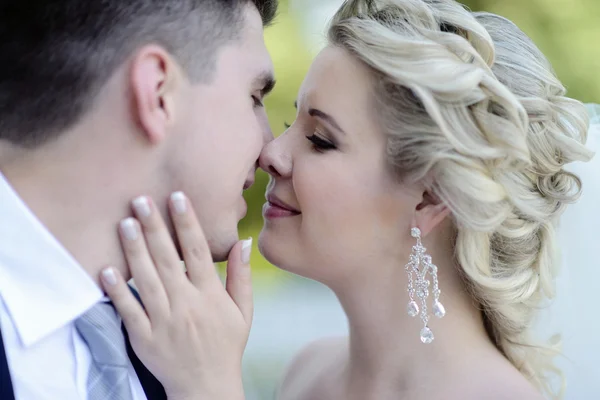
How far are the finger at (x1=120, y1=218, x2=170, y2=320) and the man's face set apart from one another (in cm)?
11

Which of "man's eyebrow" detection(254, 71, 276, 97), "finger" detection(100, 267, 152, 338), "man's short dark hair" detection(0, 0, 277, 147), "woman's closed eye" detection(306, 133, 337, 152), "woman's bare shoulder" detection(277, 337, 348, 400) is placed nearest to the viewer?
"man's short dark hair" detection(0, 0, 277, 147)

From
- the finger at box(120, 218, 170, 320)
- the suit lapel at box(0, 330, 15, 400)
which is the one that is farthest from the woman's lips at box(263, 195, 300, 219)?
the suit lapel at box(0, 330, 15, 400)

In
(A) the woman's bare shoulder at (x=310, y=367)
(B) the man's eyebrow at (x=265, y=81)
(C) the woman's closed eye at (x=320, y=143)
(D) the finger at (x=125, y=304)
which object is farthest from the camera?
(A) the woman's bare shoulder at (x=310, y=367)

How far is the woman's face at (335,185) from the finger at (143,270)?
1.09 feet

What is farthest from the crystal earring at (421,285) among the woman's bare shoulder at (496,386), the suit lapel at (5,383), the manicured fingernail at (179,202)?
the suit lapel at (5,383)

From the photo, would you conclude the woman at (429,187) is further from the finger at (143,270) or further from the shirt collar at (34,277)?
the shirt collar at (34,277)

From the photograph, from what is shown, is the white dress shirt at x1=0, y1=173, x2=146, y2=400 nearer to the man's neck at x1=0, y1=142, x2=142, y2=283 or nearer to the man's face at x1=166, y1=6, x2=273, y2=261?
the man's neck at x1=0, y1=142, x2=142, y2=283

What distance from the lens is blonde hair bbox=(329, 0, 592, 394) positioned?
1251 millimetres

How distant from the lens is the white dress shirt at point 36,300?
1.05m

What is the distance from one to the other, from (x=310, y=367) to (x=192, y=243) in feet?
2.77

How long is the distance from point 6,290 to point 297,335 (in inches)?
57.9

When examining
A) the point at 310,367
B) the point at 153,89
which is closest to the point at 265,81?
the point at 153,89

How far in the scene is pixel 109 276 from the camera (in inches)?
43.3

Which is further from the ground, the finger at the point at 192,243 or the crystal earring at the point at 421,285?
the finger at the point at 192,243
